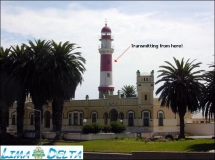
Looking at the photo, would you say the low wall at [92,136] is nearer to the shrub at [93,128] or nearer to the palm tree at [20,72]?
the shrub at [93,128]

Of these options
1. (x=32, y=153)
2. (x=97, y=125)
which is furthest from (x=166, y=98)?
(x=32, y=153)

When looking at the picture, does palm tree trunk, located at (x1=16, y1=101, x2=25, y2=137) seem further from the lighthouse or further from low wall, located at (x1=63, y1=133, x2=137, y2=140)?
the lighthouse

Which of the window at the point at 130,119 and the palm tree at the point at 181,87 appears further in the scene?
the window at the point at 130,119

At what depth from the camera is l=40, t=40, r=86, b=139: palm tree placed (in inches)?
2208

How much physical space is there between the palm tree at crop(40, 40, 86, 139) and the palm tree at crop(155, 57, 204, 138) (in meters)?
10.9

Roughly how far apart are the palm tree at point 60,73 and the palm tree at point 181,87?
10.9 meters

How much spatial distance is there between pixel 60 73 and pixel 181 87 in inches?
615

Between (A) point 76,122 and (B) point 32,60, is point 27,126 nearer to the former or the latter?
(A) point 76,122

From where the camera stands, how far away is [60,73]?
2205 inches

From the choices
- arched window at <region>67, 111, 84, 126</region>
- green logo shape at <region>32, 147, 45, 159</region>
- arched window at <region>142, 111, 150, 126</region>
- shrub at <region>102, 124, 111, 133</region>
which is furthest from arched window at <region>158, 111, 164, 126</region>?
green logo shape at <region>32, 147, 45, 159</region>

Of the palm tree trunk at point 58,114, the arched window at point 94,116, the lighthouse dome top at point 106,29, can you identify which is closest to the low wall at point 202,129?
the arched window at point 94,116

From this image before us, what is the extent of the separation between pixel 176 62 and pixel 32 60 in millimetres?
19095

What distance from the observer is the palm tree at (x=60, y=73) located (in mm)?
56094

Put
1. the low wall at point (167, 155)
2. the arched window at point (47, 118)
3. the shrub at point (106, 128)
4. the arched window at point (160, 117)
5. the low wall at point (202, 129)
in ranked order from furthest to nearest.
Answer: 1. the arched window at point (47, 118)
2. the low wall at point (202, 129)
3. the arched window at point (160, 117)
4. the shrub at point (106, 128)
5. the low wall at point (167, 155)
